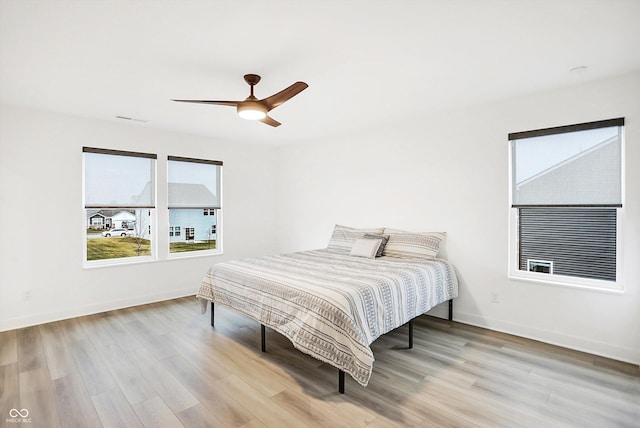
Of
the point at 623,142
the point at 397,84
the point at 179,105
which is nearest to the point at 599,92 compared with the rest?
the point at 623,142

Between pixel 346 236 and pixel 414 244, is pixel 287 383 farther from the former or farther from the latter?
pixel 346 236

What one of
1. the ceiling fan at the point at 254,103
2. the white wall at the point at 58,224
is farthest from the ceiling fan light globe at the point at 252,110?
the white wall at the point at 58,224

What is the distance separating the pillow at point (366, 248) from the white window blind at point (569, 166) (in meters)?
1.58

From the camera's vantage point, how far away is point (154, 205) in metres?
4.72

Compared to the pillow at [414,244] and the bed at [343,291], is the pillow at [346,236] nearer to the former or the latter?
the bed at [343,291]

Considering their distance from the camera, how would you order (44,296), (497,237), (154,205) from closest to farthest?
(497,237) → (44,296) → (154,205)

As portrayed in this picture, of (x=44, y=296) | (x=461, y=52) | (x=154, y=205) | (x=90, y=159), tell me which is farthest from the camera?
(x=154, y=205)

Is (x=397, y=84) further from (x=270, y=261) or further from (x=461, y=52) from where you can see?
(x=270, y=261)

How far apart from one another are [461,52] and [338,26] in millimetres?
994

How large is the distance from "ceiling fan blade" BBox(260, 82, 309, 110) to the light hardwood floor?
2195mm

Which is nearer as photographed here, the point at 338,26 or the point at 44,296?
the point at 338,26

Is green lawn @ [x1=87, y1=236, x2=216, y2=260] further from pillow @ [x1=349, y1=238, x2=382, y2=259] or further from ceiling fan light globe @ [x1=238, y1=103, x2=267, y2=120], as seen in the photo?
ceiling fan light globe @ [x1=238, y1=103, x2=267, y2=120]

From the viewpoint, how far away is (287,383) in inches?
99.0

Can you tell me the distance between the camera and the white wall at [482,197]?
9.41 feet
